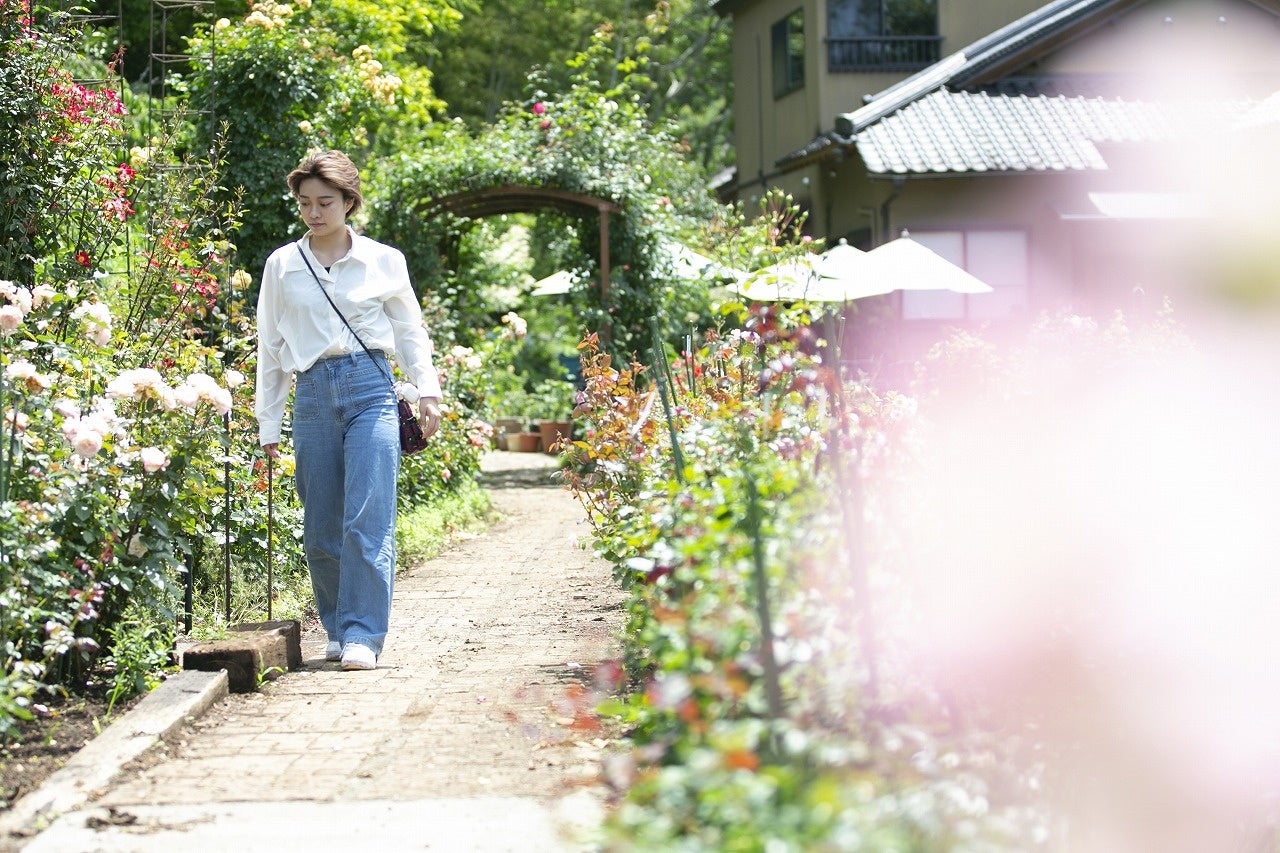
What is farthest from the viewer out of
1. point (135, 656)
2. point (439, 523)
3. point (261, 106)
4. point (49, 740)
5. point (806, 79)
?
point (806, 79)

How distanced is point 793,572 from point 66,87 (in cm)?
577

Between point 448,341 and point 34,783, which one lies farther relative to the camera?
point 448,341

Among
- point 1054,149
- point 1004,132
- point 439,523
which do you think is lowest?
point 439,523

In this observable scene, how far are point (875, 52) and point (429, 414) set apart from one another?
1561 centimetres

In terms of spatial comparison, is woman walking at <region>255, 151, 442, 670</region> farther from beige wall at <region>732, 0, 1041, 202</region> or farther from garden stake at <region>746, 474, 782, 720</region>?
beige wall at <region>732, 0, 1041, 202</region>

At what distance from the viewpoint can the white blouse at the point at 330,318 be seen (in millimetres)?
5258

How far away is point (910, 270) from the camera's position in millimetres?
12320

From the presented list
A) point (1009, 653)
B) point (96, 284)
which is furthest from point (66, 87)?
point (1009, 653)

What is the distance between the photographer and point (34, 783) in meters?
3.71

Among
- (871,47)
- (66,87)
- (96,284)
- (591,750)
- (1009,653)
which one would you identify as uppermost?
(871,47)

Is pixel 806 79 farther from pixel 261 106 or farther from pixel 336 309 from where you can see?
pixel 336 309

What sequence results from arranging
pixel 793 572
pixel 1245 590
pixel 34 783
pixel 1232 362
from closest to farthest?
1. pixel 793 572
2. pixel 34 783
3. pixel 1245 590
4. pixel 1232 362

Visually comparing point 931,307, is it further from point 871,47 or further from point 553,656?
point 553,656

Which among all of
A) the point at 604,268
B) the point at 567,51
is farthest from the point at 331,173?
the point at 567,51
